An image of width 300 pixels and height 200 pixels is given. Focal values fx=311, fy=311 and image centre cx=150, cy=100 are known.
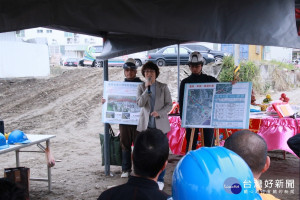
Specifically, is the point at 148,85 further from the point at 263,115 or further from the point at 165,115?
the point at 263,115

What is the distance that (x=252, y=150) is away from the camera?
1.44 metres

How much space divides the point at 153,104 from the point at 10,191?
10.0 ft

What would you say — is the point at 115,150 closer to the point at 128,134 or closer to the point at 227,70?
the point at 128,134

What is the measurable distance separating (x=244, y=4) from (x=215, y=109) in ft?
5.69

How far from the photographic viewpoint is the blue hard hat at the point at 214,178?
95cm

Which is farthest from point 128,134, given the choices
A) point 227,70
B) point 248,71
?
point 248,71

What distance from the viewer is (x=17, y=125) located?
10062 millimetres

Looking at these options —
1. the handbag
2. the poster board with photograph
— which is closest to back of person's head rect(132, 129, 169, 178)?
the handbag

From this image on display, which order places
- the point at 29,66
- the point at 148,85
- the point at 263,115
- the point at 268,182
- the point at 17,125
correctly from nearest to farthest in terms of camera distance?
1. the point at 148,85
2. the point at 268,182
3. the point at 263,115
4. the point at 17,125
5. the point at 29,66

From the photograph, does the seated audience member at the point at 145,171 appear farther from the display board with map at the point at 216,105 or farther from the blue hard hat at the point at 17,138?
the display board with map at the point at 216,105

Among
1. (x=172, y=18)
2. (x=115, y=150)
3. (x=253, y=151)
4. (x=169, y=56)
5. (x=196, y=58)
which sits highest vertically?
(x=169, y=56)

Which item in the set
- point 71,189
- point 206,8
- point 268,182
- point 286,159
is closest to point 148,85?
point 206,8

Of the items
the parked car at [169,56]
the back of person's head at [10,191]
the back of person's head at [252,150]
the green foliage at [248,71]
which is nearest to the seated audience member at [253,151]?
the back of person's head at [252,150]

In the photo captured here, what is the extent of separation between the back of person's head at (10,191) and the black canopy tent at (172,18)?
131cm
